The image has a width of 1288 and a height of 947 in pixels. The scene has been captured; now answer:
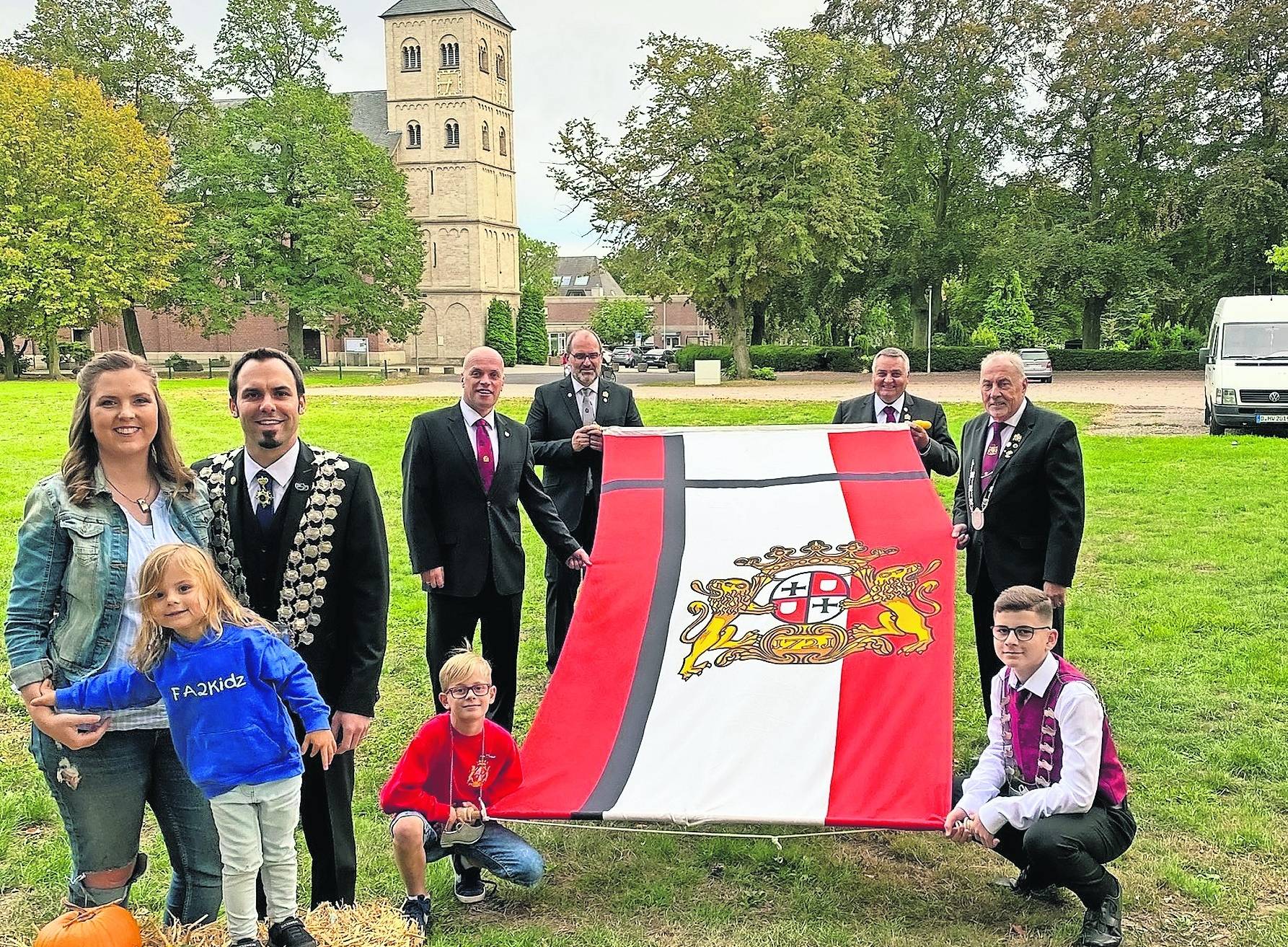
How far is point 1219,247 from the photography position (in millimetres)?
37188

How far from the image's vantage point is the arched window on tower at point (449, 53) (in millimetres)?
58531

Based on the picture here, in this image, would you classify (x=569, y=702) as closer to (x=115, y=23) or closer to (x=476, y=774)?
(x=476, y=774)

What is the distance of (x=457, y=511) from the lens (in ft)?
15.8

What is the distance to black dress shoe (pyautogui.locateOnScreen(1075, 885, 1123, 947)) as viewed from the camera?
11.4 ft

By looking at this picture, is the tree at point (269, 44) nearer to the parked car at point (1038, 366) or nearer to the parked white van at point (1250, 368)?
the parked car at point (1038, 366)

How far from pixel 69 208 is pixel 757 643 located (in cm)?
3762

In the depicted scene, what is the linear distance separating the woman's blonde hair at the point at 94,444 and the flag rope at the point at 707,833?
5.28 feet

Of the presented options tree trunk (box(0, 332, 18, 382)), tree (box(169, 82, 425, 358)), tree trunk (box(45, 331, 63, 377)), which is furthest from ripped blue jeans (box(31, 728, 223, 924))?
tree (box(169, 82, 425, 358))

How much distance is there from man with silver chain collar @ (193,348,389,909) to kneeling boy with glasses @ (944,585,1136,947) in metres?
1.86

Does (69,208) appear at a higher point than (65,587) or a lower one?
higher

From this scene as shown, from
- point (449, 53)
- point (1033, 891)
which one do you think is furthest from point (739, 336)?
point (1033, 891)

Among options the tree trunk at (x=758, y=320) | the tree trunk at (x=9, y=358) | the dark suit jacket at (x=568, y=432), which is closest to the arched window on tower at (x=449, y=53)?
the tree trunk at (x=758, y=320)

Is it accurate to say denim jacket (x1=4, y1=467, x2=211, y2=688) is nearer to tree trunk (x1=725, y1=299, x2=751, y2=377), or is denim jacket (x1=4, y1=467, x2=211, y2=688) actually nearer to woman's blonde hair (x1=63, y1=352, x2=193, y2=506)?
woman's blonde hair (x1=63, y1=352, x2=193, y2=506)

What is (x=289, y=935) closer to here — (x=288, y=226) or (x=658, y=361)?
(x=288, y=226)
